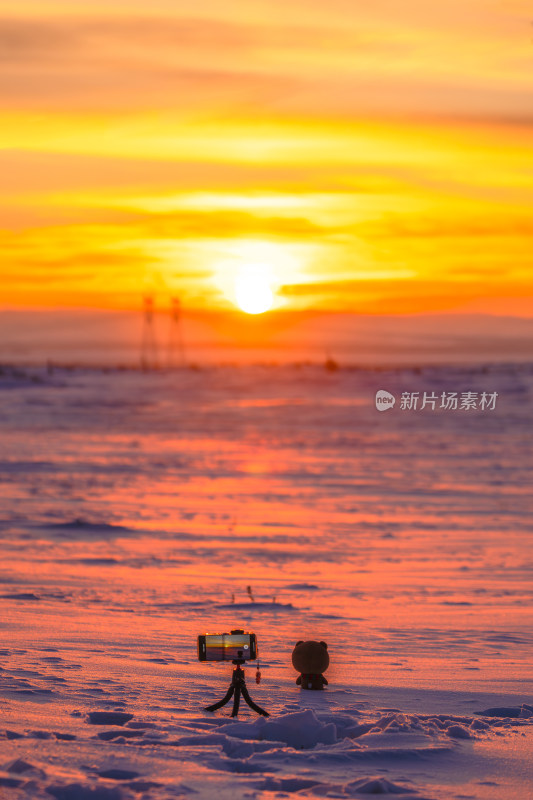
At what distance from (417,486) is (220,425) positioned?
65.1 ft

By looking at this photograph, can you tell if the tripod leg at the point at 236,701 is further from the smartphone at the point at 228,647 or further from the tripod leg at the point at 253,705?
the smartphone at the point at 228,647

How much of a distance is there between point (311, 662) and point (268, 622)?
101 inches

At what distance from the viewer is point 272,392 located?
226ft

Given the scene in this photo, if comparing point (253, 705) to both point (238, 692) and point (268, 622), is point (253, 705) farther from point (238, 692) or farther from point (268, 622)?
point (268, 622)

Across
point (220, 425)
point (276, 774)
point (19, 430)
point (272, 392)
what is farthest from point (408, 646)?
point (272, 392)

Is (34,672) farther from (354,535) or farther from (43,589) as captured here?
(354,535)

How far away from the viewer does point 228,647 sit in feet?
21.3

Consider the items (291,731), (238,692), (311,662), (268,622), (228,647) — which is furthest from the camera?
(268,622)

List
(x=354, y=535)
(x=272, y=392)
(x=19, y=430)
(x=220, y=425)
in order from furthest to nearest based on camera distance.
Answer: (x=272, y=392) < (x=220, y=425) < (x=19, y=430) < (x=354, y=535)

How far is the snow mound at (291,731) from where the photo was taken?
20.1 ft

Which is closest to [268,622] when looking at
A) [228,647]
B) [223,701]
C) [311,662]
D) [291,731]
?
[311,662]

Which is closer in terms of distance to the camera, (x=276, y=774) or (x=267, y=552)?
(x=276, y=774)

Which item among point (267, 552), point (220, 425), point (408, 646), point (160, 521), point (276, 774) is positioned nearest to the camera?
point (276, 774)

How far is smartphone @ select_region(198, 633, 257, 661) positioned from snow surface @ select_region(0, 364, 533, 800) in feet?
1.29
